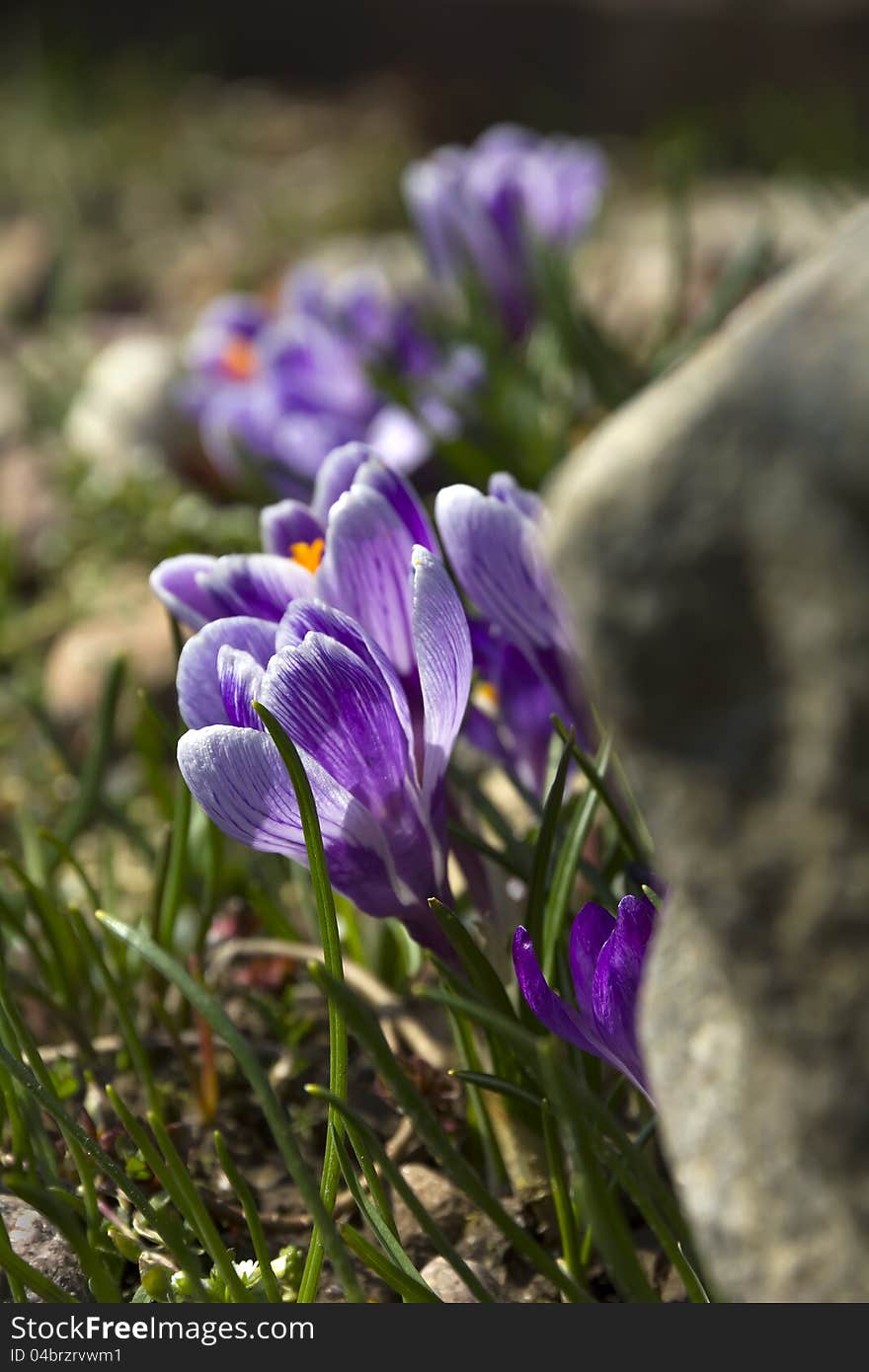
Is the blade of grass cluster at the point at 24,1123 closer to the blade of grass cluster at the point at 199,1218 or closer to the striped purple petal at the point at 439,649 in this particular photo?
the blade of grass cluster at the point at 199,1218

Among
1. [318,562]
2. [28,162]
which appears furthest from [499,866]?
[28,162]

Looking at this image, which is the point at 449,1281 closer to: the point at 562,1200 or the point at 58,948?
the point at 562,1200

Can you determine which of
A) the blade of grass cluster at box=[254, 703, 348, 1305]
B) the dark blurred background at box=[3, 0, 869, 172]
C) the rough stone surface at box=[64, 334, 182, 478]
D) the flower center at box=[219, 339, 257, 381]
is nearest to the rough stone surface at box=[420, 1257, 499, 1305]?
the blade of grass cluster at box=[254, 703, 348, 1305]

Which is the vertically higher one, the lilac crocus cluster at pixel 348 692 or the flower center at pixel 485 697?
the lilac crocus cluster at pixel 348 692

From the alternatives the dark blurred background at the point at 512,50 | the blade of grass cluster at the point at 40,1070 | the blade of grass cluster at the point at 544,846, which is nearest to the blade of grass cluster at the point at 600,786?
the blade of grass cluster at the point at 544,846

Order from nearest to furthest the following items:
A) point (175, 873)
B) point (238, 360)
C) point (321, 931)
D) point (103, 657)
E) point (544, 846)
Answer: point (321, 931)
point (544, 846)
point (175, 873)
point (103, 657)
point (238, 360)

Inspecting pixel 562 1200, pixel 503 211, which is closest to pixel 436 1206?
pixel 562 1200
